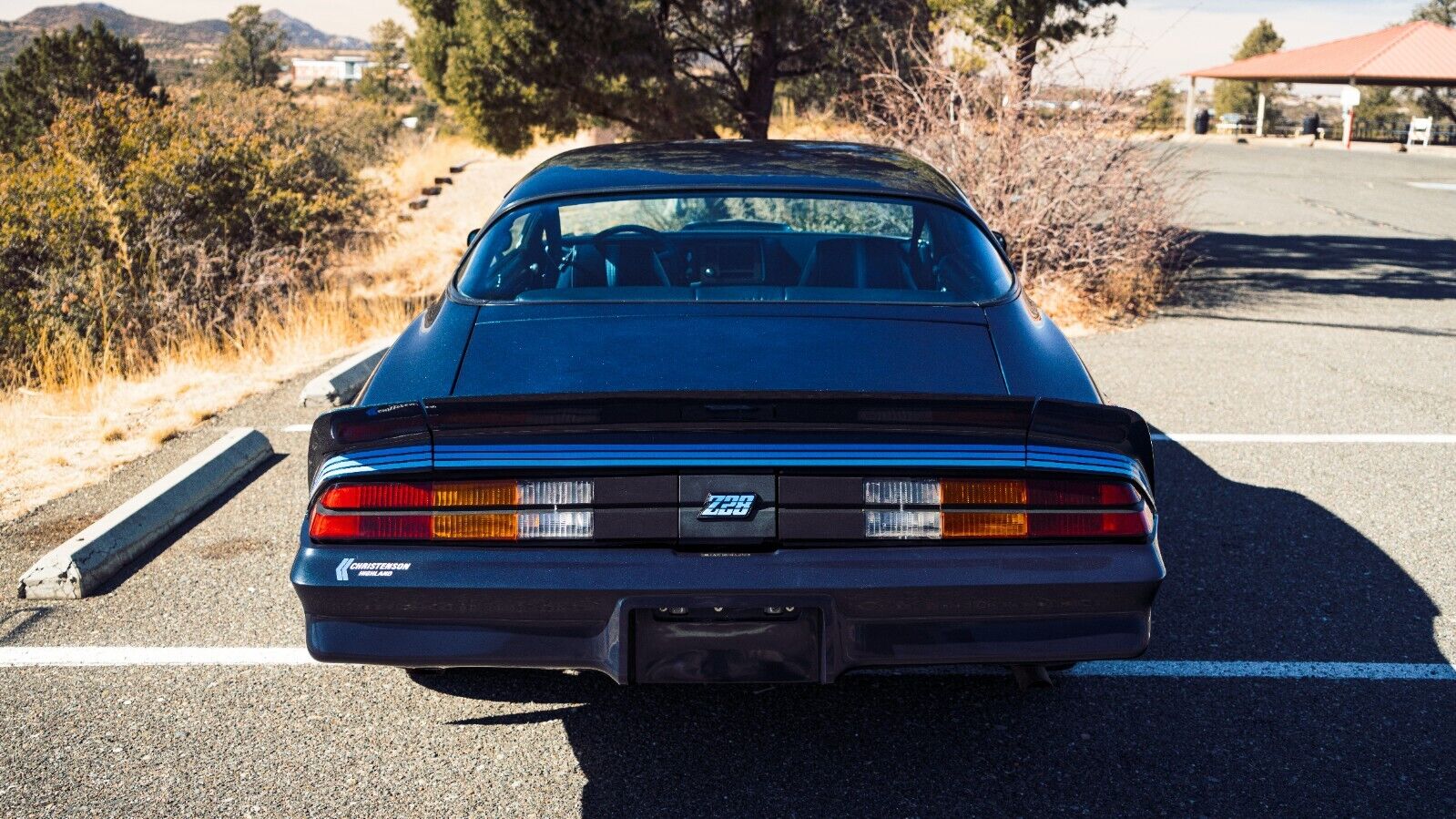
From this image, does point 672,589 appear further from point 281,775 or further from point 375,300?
point 375,300

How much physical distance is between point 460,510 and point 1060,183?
27.9ft

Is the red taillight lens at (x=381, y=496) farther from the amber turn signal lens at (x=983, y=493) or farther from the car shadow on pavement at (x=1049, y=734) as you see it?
the amber turn signal lens at (x=983, y=493)

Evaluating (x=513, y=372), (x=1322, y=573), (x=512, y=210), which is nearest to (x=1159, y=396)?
(x=1322, y=573)

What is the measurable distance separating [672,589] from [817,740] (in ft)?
2.78

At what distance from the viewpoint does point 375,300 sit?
12.6 m

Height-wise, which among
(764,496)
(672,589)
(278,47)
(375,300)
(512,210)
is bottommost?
(375,300)

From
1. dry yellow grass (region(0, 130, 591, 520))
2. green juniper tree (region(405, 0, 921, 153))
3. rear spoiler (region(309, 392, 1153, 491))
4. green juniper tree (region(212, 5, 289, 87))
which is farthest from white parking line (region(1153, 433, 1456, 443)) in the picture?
green juniper tree (region(212, 5, 289, 87))

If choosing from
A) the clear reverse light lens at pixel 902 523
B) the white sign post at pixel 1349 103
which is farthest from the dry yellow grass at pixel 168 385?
the white sign post at pixel 1349 103

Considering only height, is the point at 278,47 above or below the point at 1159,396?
above

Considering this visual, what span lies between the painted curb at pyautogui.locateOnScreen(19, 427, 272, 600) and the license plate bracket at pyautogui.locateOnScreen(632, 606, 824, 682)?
2620 mm

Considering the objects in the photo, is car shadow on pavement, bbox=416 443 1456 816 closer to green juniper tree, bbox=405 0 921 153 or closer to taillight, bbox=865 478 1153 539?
taillight, bbox=865 478 1153 539

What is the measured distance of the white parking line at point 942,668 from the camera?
3652 millimetres

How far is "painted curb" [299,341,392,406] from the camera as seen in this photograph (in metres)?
7.17

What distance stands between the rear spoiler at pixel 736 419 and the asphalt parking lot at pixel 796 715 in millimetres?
874
